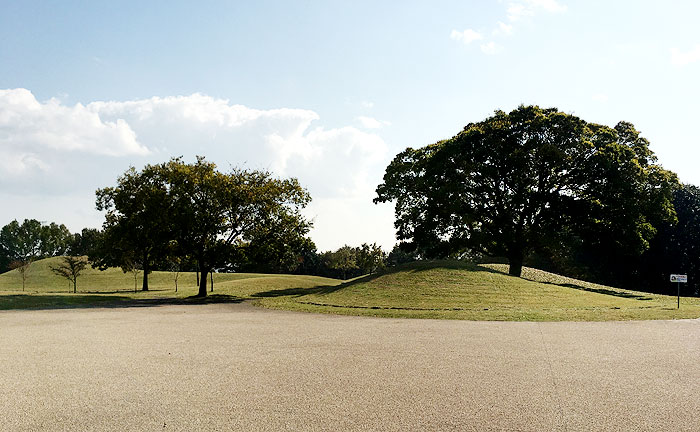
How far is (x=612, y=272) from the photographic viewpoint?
56.2 m

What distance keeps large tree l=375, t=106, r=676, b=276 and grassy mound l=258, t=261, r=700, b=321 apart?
7.23 meters

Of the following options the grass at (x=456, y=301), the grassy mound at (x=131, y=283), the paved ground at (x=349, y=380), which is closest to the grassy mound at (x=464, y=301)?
the grass at (x=456, y=301)

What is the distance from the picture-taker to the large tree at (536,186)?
3738 cm

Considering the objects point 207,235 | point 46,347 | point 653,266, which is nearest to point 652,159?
point 653,266

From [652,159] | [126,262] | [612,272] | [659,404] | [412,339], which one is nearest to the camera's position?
[659,404]

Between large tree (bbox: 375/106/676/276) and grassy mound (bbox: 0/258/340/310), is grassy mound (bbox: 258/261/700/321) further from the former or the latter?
grassy mound (bbox: 0/258/340/310)

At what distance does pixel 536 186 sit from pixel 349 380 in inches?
1401

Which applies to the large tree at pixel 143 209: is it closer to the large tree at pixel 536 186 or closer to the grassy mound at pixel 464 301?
the grassy mound at pixel 464 301

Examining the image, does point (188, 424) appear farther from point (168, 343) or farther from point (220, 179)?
point (220, 179)

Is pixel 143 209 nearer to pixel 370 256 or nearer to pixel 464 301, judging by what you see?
pixel 464 301

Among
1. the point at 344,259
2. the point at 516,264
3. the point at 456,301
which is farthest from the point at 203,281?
the point at 344,259

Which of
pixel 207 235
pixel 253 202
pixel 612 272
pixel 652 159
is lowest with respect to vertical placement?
pixel 612 272

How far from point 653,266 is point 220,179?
47311mm

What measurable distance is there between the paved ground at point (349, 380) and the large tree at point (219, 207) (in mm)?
18730
